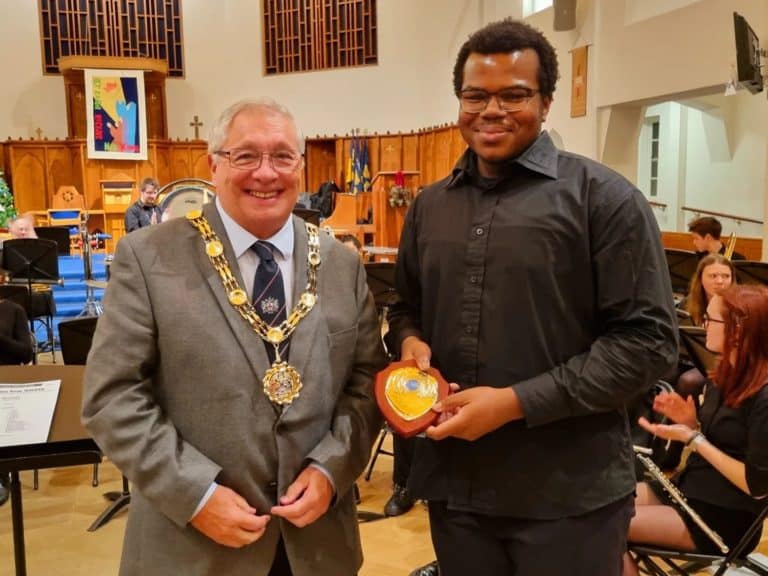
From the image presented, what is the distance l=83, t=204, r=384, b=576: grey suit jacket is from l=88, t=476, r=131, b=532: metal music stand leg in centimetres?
232

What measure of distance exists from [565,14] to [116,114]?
1002 centimetres

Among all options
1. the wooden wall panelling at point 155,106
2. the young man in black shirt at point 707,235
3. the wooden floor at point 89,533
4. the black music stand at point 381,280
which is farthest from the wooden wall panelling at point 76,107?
the young man in black shirt at point 707,235

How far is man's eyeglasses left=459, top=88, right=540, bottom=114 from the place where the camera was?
53.6 inches

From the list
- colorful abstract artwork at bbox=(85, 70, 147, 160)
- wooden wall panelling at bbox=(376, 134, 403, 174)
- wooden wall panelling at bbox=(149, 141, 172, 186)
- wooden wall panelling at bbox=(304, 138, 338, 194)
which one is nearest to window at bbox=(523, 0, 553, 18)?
wooden wall panelling at bbox=(376, 134, 403, 174)

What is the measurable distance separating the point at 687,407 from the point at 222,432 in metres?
1.80

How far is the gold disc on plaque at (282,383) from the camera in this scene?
1.43 m

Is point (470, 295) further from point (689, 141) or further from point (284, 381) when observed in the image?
point (689, 141)

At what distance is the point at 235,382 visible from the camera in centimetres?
141

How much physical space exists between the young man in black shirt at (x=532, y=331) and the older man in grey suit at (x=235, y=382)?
23 centimetres

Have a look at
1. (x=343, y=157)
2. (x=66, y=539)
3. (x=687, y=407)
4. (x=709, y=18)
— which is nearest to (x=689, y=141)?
(x=709, y=18)

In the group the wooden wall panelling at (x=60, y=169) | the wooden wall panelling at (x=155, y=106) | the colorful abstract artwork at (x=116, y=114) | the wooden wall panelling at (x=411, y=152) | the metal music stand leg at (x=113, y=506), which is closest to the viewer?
the metal music stand leg at (x=113, y=506)

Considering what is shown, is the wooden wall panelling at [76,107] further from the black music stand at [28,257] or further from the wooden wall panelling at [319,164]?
the black music stand at [28,257]

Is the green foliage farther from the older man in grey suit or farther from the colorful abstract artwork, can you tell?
the older man in grey suit

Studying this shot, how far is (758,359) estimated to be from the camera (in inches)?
91.7
